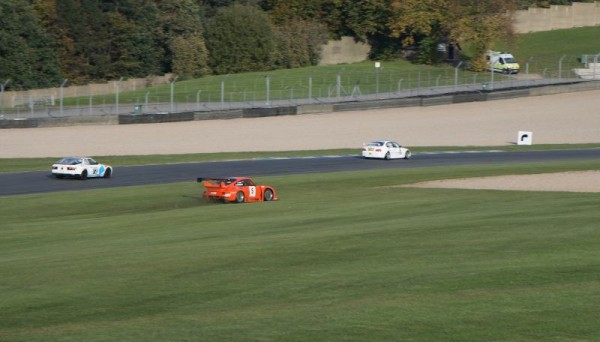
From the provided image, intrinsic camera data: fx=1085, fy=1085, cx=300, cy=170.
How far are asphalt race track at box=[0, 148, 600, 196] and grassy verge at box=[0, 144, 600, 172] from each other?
1.81 meters

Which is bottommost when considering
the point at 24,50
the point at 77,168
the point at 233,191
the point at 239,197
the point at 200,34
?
the point at 239,197

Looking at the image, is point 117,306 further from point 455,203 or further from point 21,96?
point 21,96

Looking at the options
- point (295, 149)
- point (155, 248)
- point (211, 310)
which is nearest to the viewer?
point (211, 310)

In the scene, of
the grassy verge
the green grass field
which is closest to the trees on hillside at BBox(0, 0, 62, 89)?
the grassy verge

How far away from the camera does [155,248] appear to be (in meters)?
21.1

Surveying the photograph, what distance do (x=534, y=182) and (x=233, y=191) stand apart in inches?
438

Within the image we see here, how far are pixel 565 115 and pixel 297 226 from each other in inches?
2074

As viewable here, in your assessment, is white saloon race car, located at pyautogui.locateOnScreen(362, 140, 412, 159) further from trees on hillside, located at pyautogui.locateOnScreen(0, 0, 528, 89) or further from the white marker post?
trees on hillside, located at pyautogui.locateOnScreen(0, 0, 528, 89)

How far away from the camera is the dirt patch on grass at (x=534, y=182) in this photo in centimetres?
3544

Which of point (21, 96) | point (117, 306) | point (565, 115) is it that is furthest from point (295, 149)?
point (117, 306)

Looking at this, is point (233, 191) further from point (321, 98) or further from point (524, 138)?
point (321, 98)

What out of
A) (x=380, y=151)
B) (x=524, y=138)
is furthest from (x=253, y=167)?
(x=524, y=138)

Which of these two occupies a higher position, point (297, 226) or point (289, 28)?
point (289, 28)

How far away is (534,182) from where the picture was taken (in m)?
→ 37.8
